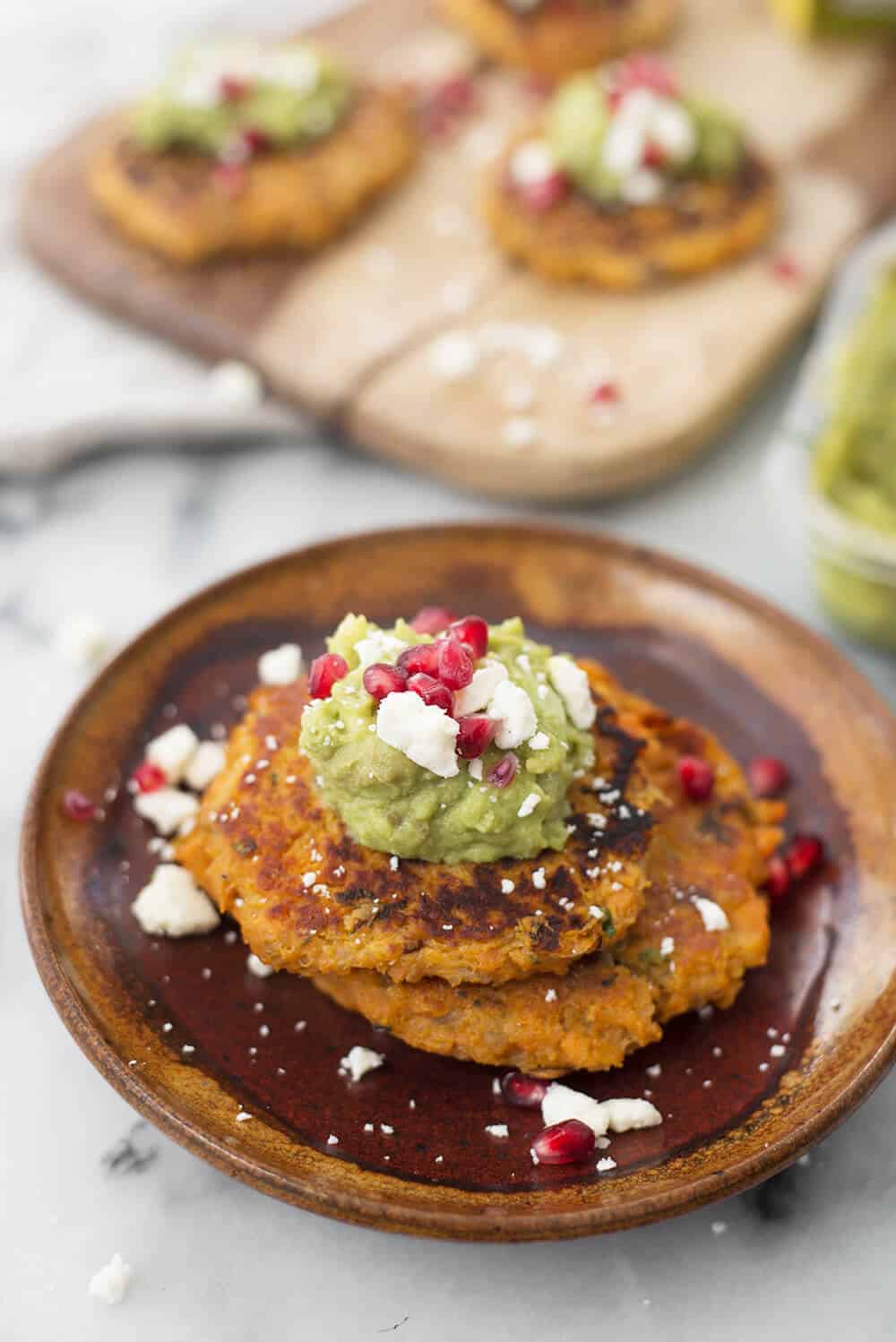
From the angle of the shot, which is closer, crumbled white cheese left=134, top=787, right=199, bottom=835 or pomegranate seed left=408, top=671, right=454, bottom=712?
pomegranate seed left=408, top=671, right=454, bottom=712

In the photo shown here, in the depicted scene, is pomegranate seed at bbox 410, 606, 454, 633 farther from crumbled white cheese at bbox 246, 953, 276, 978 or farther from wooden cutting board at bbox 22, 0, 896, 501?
wooden cutting board at bbox 22, 0, 896, 501

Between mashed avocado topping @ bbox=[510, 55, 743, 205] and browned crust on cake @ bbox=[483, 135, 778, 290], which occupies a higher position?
mashed avocado topping @ bbox=[510, 55, 743, 205]

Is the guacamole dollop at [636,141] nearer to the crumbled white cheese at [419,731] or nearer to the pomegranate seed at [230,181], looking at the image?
the pomegranate seed at [230,181]

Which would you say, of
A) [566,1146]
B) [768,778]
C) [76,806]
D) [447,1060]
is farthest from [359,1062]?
[768,778]

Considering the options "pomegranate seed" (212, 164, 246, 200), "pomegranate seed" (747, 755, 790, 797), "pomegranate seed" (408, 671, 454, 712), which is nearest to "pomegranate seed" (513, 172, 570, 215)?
"pomegranate seed" (212, 164, 246, 200)

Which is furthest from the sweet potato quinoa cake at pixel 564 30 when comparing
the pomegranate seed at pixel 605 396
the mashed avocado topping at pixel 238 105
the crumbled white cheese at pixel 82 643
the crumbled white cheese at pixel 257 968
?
the crumbled white cheese at pixel 257 968

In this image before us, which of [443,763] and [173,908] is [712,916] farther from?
[173,908]

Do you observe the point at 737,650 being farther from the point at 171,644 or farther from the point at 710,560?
the point at 171,644
